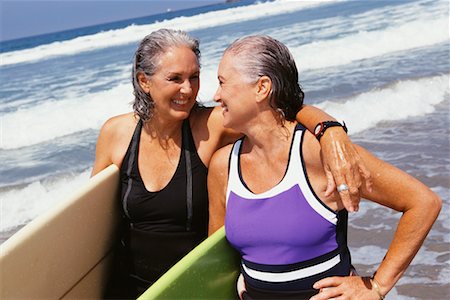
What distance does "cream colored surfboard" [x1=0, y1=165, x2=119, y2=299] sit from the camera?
2.04 meters

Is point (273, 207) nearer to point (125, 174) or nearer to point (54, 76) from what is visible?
point (125, 174)

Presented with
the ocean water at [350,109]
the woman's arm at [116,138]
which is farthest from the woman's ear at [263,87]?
the ocean water at [350,109]

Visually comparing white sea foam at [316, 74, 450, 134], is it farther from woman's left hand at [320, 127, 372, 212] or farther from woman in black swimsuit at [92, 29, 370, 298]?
woman's left hand at [320, 127, 372, 212]

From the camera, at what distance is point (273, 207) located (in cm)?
172

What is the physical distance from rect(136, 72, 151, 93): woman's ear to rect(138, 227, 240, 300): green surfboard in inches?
26.4

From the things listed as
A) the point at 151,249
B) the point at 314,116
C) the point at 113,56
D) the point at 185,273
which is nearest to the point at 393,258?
the point at 314,116

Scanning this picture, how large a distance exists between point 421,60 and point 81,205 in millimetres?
8368

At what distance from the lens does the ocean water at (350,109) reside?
3721mm

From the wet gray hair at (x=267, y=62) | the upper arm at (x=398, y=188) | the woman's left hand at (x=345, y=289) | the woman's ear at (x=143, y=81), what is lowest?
the woman's left hand at (x=345, y=289)

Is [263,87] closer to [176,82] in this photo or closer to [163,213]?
[176,82]

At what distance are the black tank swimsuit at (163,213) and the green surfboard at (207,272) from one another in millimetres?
250

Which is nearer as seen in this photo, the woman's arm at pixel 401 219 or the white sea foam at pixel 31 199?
the woman's arm at pixel 401 219

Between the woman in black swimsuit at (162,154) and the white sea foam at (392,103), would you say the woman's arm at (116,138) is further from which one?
the white sea foam at (392,103)

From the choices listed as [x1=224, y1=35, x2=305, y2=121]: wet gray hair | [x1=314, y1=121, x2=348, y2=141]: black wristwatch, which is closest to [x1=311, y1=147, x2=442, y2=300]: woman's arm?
[x1=314, y1=121, x2=348, y2=141]: black wristwatch
